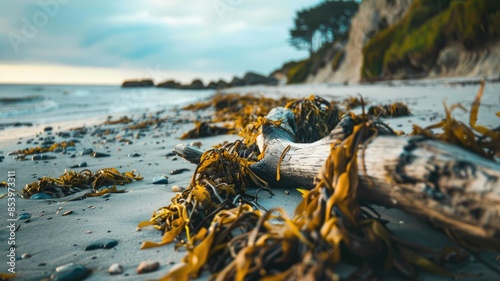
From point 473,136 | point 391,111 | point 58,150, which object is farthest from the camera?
point 391,111

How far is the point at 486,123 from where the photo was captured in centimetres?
421

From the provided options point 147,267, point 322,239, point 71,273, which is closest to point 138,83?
point 71,273

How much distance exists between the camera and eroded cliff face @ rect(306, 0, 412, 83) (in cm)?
2606

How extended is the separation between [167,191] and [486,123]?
12.3ft

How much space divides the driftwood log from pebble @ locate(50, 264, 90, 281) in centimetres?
130

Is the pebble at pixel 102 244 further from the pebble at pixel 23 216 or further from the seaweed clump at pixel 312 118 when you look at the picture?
the seaweed clump at pixel 312 118

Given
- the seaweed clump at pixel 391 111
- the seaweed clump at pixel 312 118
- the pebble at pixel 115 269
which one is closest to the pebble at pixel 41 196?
the pebble at pixel 115 269

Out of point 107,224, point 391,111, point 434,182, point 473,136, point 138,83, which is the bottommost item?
point 107,224

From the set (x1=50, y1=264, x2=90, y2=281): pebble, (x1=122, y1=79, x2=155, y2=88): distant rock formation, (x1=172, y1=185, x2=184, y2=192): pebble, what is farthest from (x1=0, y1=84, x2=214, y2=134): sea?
(x1=122, y1=79, x2=155, y2=88): distant rock formation

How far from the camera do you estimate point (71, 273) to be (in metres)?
1.59

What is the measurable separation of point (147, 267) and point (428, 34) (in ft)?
63.9

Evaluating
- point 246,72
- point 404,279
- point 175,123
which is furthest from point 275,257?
point 246,72

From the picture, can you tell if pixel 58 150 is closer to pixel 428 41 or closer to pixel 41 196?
pixel 41 196

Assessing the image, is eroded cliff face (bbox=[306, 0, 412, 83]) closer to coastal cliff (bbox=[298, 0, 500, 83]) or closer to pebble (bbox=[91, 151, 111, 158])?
coastal cliff (bbox=[298, 0, 500, 83])
